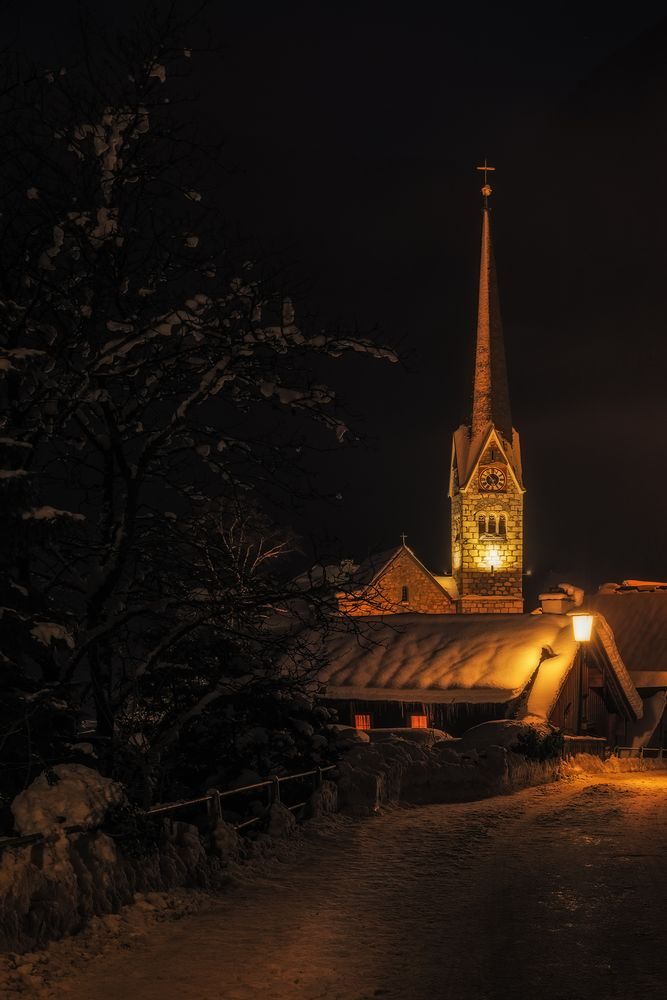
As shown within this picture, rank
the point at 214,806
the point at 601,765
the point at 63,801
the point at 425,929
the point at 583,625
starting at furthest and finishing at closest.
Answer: the point at 583,625, the point at 601,765, the point at 214,806, the point at 63,801, the point at 425,929

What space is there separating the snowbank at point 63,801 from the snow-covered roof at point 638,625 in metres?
41.4

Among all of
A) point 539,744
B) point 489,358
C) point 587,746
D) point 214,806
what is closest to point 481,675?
point 587,746

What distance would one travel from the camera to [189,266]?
996 cm

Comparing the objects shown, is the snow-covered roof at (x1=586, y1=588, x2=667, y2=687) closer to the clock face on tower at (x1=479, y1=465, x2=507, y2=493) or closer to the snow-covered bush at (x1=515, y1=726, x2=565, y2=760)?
the clock face on tower at (x1=479, y1=465, x2=507, y2=493)

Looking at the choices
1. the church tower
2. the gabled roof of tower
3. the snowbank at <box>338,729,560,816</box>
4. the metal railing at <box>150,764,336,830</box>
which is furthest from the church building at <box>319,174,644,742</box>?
the gabled roof of tower

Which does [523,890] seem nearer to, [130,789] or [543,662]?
[130,789]

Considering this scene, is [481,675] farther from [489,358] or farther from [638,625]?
[489,358]

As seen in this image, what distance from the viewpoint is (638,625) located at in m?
53.4

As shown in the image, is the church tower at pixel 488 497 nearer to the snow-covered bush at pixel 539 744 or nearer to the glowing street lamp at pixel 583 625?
the glowing street lamp at pixel 583 625

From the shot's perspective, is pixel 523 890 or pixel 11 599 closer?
pixel 11 599

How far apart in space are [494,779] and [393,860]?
7.92 metres

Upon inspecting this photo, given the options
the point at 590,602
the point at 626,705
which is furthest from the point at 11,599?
the point at 590,602

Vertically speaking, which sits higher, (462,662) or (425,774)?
(462,662)

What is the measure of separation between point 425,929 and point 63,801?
3.17 metres
